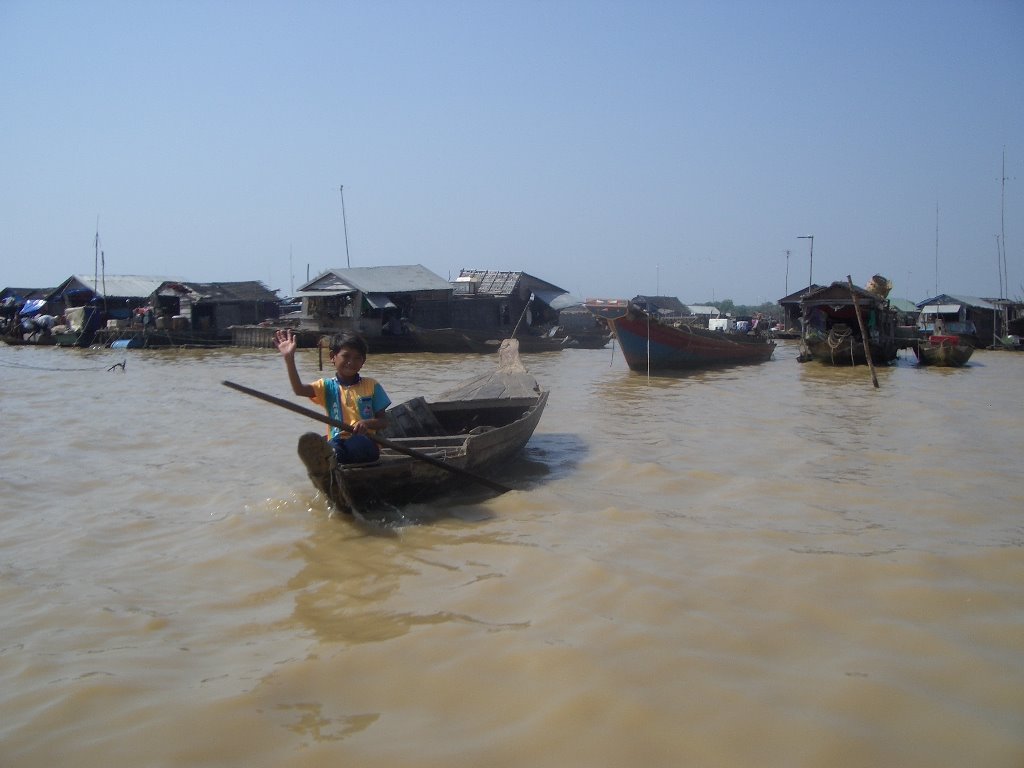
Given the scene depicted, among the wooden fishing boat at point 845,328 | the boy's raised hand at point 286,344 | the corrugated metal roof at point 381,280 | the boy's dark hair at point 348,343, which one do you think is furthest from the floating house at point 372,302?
the boy's raised hand at point 286,344

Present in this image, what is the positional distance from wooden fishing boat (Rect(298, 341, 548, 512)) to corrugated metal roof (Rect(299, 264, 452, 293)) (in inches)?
633

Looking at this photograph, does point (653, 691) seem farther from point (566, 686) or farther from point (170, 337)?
point (170, 337)

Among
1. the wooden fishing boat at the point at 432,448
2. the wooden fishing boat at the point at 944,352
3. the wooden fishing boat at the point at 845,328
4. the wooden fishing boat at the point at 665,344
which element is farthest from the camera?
the wooden fishing boat at the point at 944,352

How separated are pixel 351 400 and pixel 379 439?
336 mm

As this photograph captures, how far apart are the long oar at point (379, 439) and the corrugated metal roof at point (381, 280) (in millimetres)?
18753

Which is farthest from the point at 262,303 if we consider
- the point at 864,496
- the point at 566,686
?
the point at 566,686

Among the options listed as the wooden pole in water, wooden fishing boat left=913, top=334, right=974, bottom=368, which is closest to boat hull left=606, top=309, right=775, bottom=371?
the wooden pole in water

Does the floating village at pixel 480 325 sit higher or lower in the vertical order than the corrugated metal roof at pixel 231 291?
lower

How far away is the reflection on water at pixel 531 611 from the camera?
2.85 metres

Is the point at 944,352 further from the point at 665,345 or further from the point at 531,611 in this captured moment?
the point at 531,611

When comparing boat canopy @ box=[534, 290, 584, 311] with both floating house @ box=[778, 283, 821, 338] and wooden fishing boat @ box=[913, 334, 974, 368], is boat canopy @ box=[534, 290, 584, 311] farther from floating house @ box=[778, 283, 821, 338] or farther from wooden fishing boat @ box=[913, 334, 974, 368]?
wooden fishing boat @ box=[913, 334, 974, 368]

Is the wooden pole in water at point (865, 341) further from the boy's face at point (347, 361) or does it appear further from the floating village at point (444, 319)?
the boy's face at point (347, 361)

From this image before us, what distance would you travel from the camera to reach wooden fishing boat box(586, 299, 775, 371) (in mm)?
16953

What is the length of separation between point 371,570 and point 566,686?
1744 millimetres
